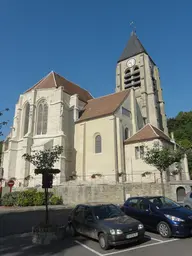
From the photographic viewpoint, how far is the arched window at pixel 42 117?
31.2 m

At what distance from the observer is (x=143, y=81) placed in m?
37.6

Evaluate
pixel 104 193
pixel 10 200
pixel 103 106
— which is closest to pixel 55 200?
pixel 10 200

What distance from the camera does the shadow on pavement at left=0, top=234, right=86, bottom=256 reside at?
647cm

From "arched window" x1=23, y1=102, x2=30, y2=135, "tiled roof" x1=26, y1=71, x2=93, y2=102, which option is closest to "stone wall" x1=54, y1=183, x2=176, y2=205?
"arched window" x1=23, y1=102, x2=30, y2=135

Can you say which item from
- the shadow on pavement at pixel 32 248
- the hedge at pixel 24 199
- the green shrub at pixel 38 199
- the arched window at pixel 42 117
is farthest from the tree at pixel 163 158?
the arched window at pixel 42 117

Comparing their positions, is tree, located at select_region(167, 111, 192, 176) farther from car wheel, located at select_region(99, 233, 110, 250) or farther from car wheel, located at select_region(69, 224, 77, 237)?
car wheel, located at select_region(99, 233, 110, 250)

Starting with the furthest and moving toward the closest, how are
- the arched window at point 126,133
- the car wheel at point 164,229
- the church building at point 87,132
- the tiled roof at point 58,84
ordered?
the tiled roof at point 58,84, the arched window at point 126,133, the church building at point 87,132, the car wheel at point 164,229

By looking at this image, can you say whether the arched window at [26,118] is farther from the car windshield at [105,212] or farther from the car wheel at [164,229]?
the car wheel at [164,229]

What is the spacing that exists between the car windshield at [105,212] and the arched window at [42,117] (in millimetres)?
24165

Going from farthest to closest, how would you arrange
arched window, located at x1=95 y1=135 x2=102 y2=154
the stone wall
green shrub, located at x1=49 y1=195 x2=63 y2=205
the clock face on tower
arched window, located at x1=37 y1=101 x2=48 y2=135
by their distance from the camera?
the clock face on tower < arched window, located at x1=37 y1=101 x2=48 y2=135 < arched window, located at x1=95 y1=135 x2=102 y2=154 < the stone wall < green shrub, located at x1=49 y1=195 x2=63 y2=205

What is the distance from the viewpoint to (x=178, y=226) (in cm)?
769

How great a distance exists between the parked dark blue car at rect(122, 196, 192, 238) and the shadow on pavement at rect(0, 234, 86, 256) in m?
2.81

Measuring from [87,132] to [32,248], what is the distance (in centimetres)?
2352

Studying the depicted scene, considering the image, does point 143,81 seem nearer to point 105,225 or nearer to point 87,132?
point 87,132
